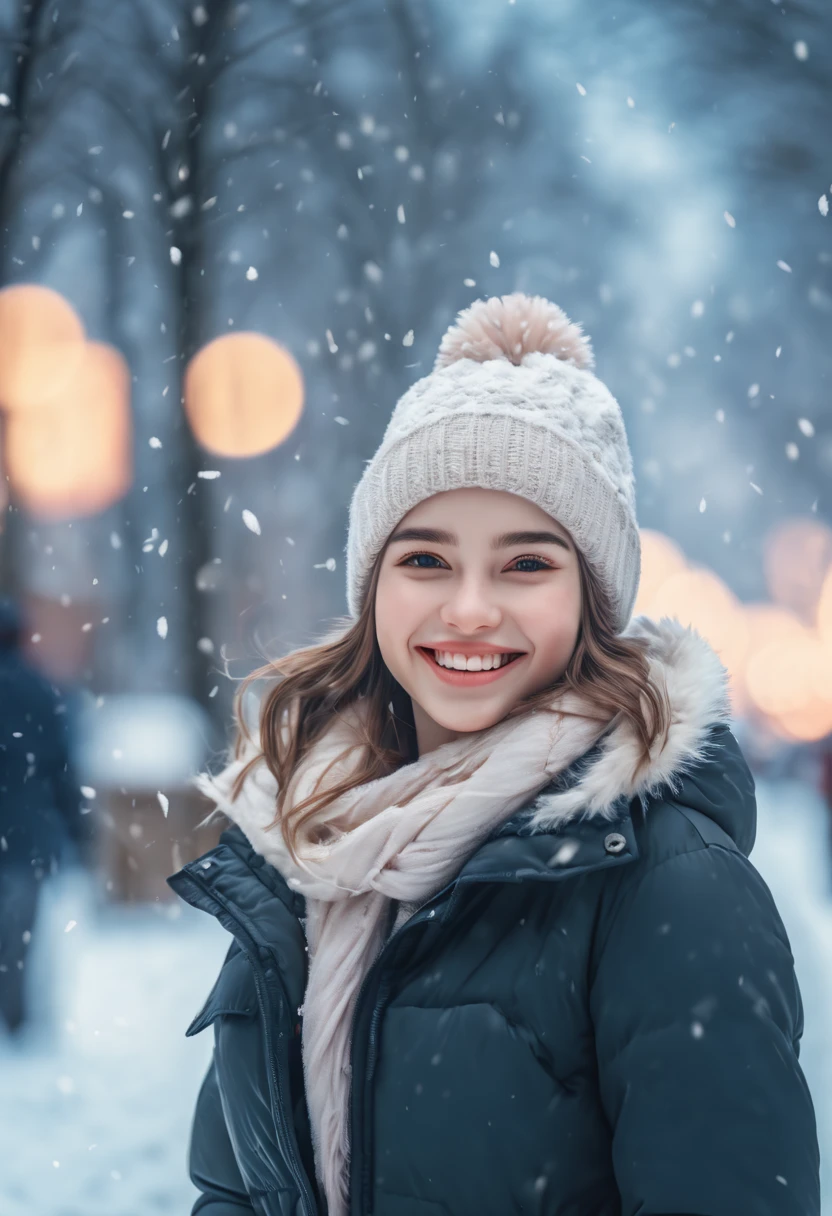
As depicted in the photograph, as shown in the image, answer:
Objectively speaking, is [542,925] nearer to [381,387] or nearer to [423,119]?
[381,387]

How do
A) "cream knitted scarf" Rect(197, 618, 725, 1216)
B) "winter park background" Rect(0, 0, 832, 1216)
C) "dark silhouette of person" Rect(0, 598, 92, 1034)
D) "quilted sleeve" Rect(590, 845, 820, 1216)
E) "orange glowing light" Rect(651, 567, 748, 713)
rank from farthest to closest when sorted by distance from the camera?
"orange glowing light" Rect(651, 567, 748, 713) < "winter park background" Rect(0, 0, 832, 1216) < "dark silhouette of person" Rect(0, 598, 92, 1034) < "cream knitted scarf" Rect(197, 618, 725, 1216) < "quilted sleeve" Rect(590, 845, 820, 1216)

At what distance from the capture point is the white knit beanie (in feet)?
5.74

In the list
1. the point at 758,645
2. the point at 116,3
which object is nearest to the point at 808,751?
the point at 758,645

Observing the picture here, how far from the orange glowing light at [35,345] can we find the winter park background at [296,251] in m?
0.02

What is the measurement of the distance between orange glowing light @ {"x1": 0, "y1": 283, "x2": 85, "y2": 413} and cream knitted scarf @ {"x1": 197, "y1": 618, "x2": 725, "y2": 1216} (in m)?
6.28

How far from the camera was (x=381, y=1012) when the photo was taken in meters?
1.56

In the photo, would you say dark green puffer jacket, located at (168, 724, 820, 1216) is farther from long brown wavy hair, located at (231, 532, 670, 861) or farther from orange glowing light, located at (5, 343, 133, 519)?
orange glowing light, located at (5, 343, 133, 519)

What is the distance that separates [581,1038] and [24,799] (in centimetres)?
480

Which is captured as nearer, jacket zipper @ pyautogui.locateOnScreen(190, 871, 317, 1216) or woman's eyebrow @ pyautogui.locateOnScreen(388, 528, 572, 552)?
jacket zipper @ pyautogui.locateOnScreen(190, 871, 317, 1216)

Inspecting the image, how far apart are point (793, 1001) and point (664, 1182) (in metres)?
0.28

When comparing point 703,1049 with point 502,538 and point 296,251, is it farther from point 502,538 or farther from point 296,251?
point 296,251

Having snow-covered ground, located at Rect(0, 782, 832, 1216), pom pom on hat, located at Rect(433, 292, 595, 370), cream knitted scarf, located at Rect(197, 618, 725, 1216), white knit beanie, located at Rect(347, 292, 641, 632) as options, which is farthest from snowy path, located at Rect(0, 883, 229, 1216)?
pom pom on hat, located at Rect(433, 292, 595, 370)

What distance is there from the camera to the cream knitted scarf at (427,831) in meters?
1.59

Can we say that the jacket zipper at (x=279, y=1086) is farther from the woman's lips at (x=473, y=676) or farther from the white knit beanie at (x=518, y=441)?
the white knit beanie at (x=518, y=441)
